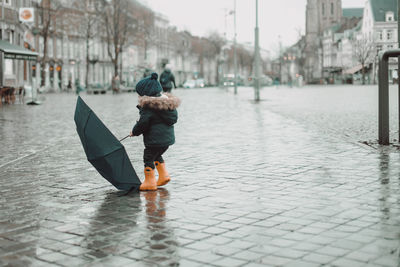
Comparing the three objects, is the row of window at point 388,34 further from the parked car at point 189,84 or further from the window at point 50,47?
the window at point 50,47

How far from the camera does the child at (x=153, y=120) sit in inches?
284

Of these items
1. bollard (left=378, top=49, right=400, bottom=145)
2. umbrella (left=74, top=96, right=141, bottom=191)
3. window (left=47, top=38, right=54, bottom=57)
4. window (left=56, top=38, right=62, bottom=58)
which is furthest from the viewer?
window (left=56, top=38, right=62, bottom=58)

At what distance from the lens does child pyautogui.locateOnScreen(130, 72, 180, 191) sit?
23.7ft

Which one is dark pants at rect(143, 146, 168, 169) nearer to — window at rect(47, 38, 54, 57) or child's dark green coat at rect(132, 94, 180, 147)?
child's dark green coat at rect(132, 94, 180, 147)

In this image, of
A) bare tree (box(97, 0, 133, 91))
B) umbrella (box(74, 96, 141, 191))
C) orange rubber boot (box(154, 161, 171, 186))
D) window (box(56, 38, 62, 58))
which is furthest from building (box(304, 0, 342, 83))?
umbrella (box(74, 96, 141, 191))

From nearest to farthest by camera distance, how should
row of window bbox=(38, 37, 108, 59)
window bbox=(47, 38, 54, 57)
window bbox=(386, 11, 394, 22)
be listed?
1. window bbox=(47, 38, 54, 57)
2. row of window bbox=(38, 37, 108, 59)
3. window bbox=(386, 11, 394, 22)

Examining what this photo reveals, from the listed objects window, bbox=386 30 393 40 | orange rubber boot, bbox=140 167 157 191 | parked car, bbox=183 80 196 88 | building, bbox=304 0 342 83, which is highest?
building, bbox=304 0 342 83

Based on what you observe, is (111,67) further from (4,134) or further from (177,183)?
(177,183)

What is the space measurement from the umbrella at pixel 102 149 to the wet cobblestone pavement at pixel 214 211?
8.9 inches

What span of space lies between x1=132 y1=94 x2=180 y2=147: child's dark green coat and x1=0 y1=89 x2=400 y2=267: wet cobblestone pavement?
604mm

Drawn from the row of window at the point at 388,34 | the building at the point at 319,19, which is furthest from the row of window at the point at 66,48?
the building at the point at 319,19

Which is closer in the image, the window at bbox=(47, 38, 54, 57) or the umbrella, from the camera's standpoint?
the umbrella

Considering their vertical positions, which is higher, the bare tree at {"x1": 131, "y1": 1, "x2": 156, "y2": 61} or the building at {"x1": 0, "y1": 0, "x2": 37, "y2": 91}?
the bare tree at {"x1": 131, "y1": 1, "x2": 156, "y2": 61}

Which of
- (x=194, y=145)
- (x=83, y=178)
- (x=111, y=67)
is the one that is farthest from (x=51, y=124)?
(x=111, y=67)
